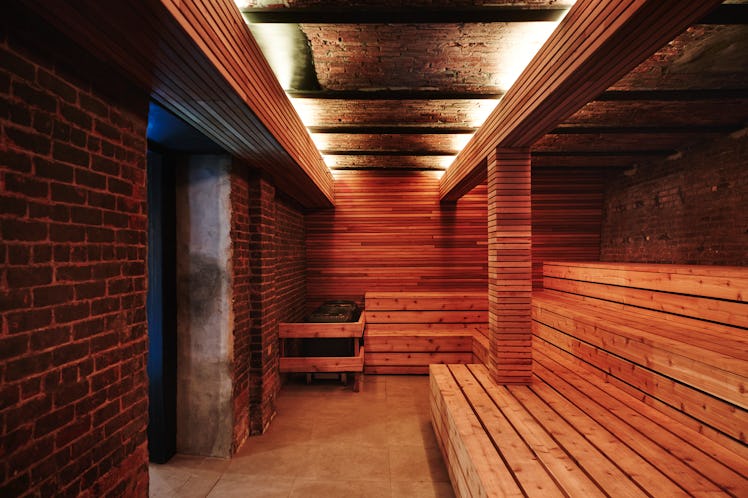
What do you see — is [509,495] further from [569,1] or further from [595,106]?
[595,106]

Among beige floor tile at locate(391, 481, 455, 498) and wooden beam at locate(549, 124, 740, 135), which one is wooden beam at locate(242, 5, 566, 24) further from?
beige floor tile at locate(391, 481, 455, 498)

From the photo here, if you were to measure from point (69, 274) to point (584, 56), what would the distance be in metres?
2.79

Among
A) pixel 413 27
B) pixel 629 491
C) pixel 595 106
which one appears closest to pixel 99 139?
pixel 413 27

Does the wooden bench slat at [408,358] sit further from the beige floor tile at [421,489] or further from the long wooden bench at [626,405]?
the beige floor tile at [421,489]

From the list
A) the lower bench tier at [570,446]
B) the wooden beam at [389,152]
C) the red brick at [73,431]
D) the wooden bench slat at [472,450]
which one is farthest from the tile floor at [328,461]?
the wooden beam at [389,152]

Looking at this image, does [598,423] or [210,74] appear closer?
[210,74]

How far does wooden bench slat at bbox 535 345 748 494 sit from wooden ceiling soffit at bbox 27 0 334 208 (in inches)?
130

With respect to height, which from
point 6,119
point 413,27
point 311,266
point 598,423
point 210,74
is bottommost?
point 598,423

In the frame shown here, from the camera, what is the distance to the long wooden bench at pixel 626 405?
83.2 inches

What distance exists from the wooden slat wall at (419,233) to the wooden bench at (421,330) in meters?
0.93

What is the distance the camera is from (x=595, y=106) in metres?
4.01

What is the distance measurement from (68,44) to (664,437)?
4132mm

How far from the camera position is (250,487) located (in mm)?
3148

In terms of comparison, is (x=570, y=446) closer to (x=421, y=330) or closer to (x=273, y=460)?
(x=273, y=460)
